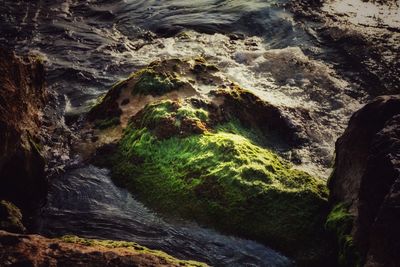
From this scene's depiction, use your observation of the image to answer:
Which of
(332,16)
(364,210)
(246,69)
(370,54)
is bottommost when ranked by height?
(364,210)

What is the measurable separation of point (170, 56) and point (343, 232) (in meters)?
6.54

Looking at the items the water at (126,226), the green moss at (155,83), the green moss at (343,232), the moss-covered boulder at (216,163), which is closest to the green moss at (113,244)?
the water at (126,226)

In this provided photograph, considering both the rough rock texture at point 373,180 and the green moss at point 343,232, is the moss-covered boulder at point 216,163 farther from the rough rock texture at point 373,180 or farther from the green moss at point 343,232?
the rough rock texture at point 373,180

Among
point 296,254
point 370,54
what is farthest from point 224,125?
point 370,54

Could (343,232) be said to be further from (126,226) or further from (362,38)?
(362,38)

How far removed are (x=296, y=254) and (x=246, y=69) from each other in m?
5.51

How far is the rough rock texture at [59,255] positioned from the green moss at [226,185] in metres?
1.46

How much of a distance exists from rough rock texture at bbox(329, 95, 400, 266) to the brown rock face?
13.2 ft

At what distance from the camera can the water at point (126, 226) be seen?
5.56 metres

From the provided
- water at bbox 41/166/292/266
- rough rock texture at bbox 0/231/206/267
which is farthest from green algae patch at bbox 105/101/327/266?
rough rock texture at bbox 0/231/206/267

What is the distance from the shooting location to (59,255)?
440 centimetres

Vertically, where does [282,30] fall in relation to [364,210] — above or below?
above

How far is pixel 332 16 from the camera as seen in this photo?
12.4m

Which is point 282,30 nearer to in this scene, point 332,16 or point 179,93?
point 332,16
